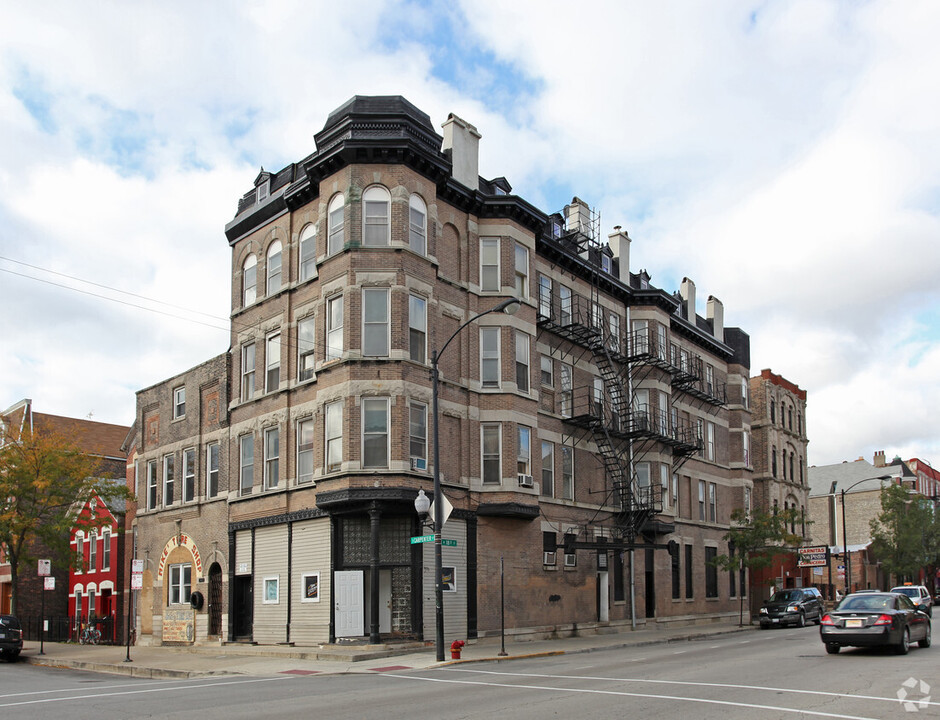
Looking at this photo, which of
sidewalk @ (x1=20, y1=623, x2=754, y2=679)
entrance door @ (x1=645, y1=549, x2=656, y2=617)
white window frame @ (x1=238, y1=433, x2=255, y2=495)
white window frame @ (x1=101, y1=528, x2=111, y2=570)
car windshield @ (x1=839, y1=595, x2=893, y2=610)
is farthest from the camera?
white window frame @ (x1=101, y1=528, x2=111, y2=570)

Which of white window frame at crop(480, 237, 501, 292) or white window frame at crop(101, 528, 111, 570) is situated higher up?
white window frame at crop(480, 237, 501, 292)

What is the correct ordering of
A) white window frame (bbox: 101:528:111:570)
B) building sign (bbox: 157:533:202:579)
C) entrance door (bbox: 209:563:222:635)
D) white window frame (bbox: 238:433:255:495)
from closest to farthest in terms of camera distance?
white window frame (bbox: 238:433:255:495) < entrance door (bbox: 209:563:222:635) < building sign (bbox: 157:533:202:579) < white window frame (bbox: 101:528:111:570)

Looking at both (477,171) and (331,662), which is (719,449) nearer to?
(477,171)

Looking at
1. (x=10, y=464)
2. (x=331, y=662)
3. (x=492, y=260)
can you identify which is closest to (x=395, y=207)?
(x=492, y=260)

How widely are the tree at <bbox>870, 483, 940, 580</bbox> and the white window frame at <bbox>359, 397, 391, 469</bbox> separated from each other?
5360 cm

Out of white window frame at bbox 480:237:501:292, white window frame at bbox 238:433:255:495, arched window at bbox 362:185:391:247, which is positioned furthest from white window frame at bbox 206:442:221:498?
white window frame at bbox 480:237:501:292

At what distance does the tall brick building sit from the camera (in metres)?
27.1

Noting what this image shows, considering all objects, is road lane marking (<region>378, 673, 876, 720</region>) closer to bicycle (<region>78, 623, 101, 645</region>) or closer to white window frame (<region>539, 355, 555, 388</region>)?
white window frame (<region>539, 355, 555, 388</region>)

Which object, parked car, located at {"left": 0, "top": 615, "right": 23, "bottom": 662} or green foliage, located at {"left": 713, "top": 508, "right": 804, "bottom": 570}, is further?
green foliage, located at {"left": 713, "top": 508, "right": 804, "bottom": 570}

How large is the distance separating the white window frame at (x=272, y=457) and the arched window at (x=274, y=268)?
503 centimetres

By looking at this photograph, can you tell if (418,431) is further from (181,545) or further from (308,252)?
(181,545)

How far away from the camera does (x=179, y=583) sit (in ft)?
117

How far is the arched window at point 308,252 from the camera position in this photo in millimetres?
30500

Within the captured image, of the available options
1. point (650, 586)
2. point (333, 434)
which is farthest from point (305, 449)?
point (650, 586)
